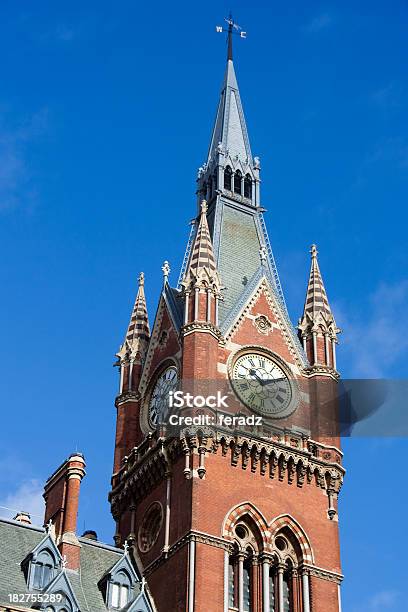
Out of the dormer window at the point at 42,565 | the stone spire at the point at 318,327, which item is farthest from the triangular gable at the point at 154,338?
the dormer window at the point at 42,565

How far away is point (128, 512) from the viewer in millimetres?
56188

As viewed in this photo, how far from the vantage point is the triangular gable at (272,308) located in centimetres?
5734

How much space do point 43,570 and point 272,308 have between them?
1741 cm

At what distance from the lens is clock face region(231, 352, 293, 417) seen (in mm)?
55438

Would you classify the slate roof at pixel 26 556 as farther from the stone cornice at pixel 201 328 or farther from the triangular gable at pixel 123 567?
the stone cornice at pixel 201 328

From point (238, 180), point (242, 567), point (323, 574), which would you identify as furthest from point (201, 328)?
point (238, 180)

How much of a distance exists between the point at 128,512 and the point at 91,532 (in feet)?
5.90

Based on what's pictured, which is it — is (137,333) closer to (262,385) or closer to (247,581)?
(262,385)

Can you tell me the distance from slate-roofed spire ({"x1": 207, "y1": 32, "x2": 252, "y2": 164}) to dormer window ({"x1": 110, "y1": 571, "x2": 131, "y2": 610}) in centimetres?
2474

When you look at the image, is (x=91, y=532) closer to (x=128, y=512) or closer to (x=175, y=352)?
(x=128, y=512)

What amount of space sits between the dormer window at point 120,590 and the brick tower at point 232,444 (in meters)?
1.95

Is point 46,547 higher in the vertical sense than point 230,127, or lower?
lower

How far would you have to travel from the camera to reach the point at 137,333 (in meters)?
61.5

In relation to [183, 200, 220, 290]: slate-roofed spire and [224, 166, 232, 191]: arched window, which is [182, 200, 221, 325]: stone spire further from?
[224, 166, 232, 191]: arched window
